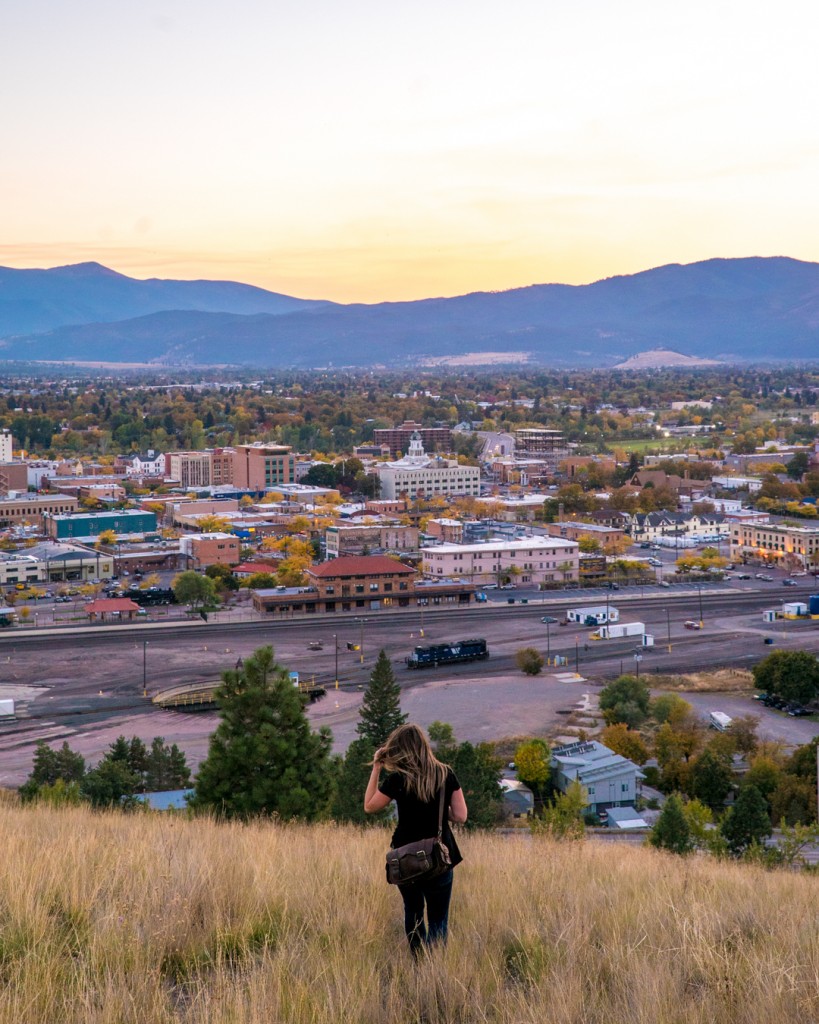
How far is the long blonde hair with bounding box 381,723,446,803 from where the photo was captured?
7.86 feet

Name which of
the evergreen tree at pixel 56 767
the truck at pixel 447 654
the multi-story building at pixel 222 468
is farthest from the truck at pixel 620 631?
the multi-story building at pixel 222 468

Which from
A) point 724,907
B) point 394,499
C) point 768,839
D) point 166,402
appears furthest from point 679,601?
point 166,402

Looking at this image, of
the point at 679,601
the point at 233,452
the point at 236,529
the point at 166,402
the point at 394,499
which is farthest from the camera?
the point at 166,402

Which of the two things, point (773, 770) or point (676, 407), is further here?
point (676, 407)

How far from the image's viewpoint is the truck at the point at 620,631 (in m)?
18.8

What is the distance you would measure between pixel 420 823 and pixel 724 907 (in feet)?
2.45

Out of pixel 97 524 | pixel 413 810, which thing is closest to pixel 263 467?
pixel 97 524

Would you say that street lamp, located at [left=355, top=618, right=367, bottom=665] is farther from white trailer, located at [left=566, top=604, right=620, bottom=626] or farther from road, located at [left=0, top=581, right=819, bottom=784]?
white trailer, located at [left=566, top=604, right=620, bottom=626]

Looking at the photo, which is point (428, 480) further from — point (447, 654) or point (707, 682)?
point (707, 682)

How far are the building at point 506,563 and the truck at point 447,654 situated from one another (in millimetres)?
7196

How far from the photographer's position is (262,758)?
6.30 m

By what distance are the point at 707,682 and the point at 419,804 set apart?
13.8 metres

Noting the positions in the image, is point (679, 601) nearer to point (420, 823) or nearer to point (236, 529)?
point (236, 529)

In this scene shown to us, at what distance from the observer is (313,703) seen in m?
14.8
